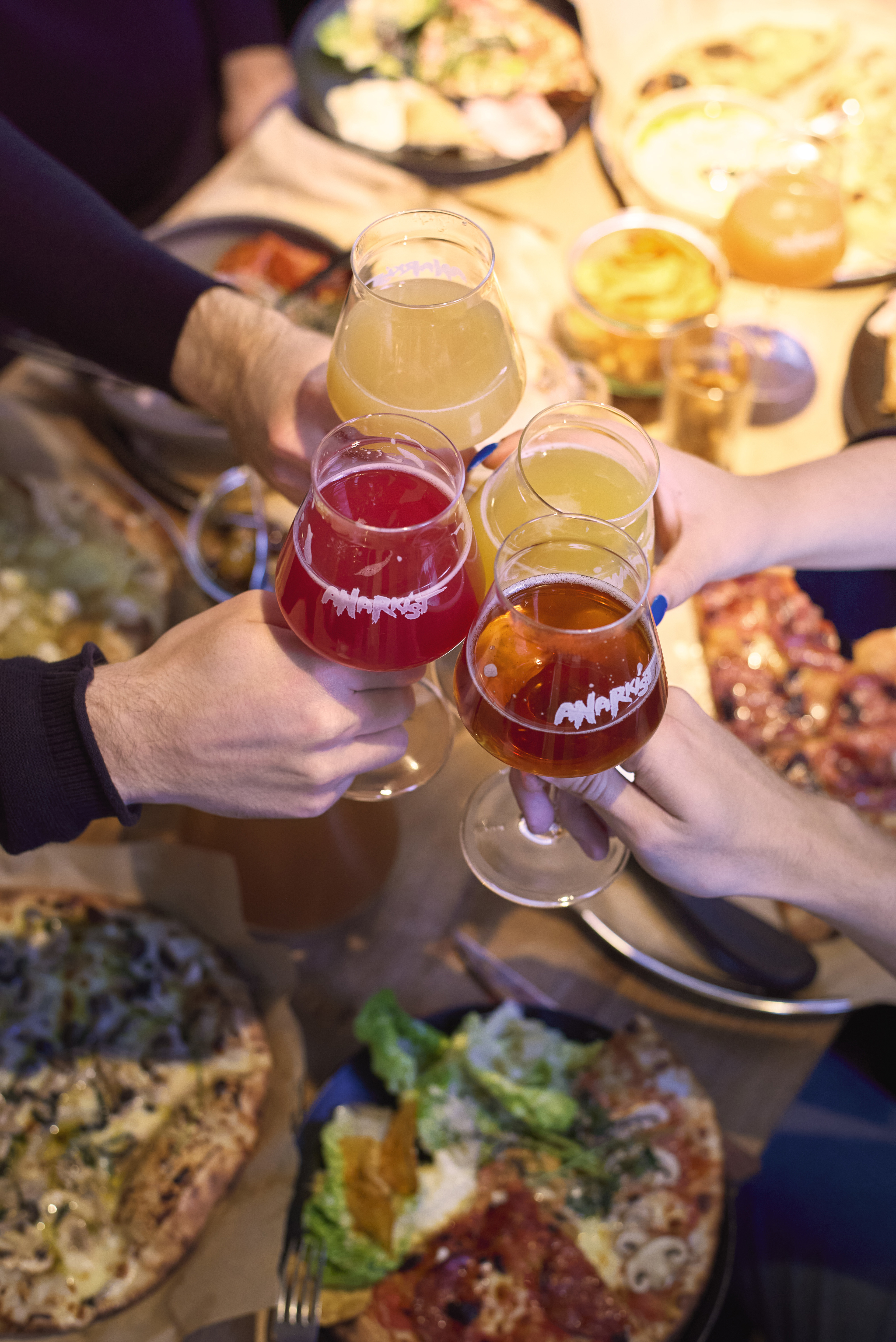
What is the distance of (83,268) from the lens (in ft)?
6.61

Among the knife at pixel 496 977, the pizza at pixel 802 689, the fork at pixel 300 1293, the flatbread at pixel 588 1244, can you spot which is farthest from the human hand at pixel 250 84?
the fork at pixel 300 1293

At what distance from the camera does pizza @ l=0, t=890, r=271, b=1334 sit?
64.8 inches

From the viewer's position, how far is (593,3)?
10.9 feet

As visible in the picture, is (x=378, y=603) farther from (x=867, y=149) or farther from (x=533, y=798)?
(x=867, y=149)

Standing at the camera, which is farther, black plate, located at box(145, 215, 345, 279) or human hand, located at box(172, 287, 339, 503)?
black plate, located at box(145, 215, 345, 279)

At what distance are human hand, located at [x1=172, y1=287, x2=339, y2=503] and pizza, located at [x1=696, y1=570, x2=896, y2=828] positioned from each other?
1106mm

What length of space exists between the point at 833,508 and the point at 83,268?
154 centimetres

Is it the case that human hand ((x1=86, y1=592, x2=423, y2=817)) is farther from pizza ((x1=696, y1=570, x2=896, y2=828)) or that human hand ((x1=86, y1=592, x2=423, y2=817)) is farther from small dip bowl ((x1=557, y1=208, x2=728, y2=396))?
small dip bowl ((x1=557, y1=208, x2=728, y2=396))

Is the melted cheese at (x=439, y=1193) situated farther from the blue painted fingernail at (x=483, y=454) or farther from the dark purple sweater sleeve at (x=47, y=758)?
the blue painted fingernail at (x=483, y=454)

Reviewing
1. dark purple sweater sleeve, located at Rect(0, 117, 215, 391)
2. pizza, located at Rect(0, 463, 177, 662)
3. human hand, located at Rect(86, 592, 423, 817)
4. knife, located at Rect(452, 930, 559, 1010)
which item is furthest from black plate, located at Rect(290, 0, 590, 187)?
knife, located at Rect(452, 930, 559, 1010)

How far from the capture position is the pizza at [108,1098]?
1.65m

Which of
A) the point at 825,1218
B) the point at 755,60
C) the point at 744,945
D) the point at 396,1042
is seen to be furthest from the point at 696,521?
the point at 755,60

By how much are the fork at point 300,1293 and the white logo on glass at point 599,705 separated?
107 cm

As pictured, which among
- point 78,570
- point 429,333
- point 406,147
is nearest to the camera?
point 429,333
